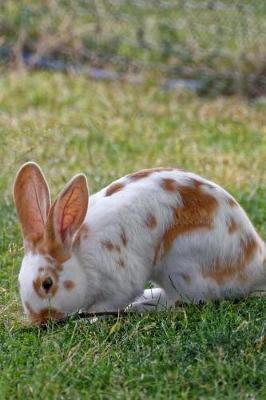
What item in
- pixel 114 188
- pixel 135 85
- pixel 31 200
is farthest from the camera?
pixel 135 85

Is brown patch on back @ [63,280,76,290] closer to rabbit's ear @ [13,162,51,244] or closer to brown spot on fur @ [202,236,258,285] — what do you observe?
rabbit's ear @ [13,162,51,244]

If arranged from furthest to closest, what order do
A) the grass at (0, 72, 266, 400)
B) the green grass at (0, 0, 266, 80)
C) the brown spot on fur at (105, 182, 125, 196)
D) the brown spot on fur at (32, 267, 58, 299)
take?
the green grass at (0, 0, 266, 80) → the brown spot on fur at (105, 182, 125, 196) → the brown spot on fur at (32, 267, 58, 299) → the grass at (0, 72, 266, 400)

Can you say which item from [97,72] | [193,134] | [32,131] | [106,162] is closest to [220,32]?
[97,72]

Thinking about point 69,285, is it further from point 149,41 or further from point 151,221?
point 149,41

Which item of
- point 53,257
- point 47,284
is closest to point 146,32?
point 53,257

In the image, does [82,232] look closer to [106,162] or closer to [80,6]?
[106,162]

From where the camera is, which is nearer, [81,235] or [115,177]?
[81,235]

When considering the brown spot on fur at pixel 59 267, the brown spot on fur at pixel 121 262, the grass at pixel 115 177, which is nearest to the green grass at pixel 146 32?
the grass at pixel 115 177

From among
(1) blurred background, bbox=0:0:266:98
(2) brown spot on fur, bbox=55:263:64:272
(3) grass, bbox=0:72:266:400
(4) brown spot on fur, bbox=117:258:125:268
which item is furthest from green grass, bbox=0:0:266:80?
(2) brown spot on fur, bbox=55:263:64:272
